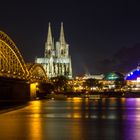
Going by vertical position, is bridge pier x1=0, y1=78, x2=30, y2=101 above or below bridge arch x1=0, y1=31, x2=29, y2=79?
below

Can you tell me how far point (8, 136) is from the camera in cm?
4547

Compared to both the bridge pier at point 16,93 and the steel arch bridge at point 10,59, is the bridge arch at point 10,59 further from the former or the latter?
the bridge pier at point 16,93

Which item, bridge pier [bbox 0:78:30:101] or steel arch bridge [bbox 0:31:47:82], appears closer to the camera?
steel arch bridge [bbox 0:31:47:82]

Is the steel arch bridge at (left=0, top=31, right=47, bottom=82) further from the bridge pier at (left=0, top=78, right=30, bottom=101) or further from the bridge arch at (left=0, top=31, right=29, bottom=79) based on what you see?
the bridge pier at (left=0, top=78, right=30, bottom=101)

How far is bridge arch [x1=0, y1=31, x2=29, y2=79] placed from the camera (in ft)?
422

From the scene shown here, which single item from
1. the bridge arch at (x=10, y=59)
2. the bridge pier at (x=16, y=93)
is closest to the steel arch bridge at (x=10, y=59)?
the bridge arch at (x=10, y=59)

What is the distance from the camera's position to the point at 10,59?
5664 inches

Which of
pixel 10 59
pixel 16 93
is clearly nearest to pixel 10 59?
pixel 10 59

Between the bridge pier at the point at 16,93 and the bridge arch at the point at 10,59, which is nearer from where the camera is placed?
the bridge arch at the point at 10,59

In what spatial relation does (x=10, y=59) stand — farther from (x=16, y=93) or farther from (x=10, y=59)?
(x=16, y=93)

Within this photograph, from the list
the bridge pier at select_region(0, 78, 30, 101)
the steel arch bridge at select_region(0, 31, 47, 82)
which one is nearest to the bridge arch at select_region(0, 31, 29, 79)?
the steel arch bridge at select_region(0, 31, 47, 82)

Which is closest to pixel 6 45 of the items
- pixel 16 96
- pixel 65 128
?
pixel 16 96

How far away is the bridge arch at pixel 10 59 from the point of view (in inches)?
5062

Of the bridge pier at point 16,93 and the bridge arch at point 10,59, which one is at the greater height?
the bridge arch at point 10,59
